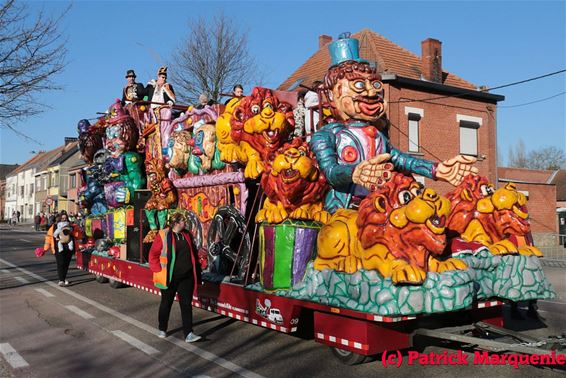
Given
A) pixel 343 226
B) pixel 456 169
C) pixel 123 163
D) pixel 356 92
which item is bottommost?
pixel 343 226

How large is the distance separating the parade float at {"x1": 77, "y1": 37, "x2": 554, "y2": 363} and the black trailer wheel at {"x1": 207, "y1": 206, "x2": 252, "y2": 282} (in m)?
0.02

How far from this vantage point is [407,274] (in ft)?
16.0

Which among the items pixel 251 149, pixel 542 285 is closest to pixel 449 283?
pixel 542 285

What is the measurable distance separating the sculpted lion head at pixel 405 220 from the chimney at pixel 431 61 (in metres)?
19.5

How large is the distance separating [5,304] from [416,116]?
17.1m

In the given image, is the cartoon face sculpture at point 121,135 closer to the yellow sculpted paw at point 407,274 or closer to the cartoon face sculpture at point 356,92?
the cartoon face sculpture at point 356,92

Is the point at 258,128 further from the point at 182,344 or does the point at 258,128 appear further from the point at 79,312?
the point at 79,312

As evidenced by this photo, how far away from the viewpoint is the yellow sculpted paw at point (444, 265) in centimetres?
503

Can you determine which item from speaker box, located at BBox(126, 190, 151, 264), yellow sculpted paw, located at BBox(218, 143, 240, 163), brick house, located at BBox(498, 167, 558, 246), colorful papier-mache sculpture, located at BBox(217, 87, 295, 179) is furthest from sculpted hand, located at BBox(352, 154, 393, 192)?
brick house, located at BBox(498, 167, 558, 246)

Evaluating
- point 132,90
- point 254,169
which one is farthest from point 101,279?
point 254,169

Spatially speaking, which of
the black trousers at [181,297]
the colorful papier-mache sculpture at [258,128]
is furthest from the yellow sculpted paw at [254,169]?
the black trousers at [181,297]

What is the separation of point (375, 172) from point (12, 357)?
4634 mm

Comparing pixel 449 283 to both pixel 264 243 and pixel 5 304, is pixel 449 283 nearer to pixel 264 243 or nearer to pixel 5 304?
pixel 264 243

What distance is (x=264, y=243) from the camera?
259 inches
